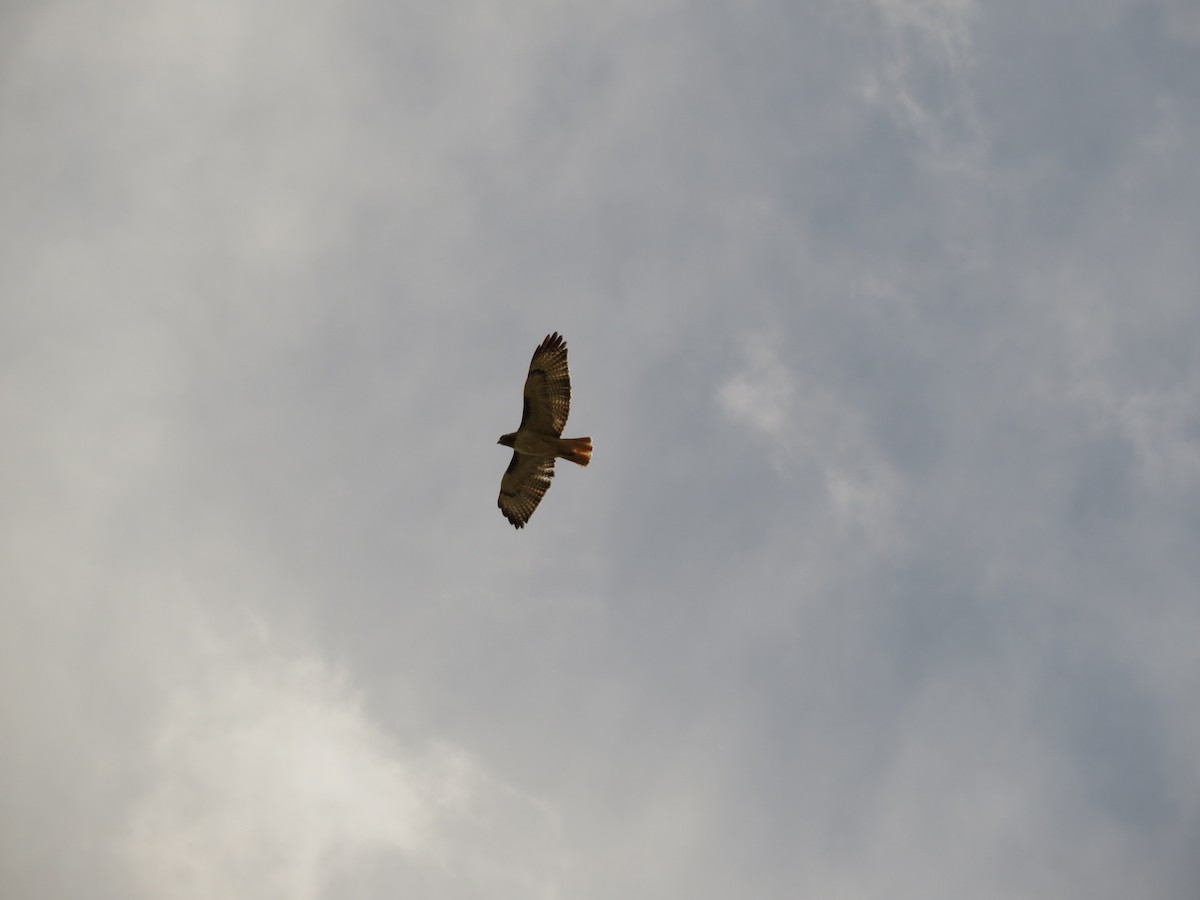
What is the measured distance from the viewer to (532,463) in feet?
102

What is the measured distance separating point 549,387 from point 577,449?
213 cm

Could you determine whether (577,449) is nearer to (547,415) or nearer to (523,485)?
(547,415)

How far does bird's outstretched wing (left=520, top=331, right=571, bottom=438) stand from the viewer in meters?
29.1

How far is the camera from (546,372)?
2916 cm

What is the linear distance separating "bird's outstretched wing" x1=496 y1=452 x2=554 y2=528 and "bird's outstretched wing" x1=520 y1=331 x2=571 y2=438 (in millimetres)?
1548

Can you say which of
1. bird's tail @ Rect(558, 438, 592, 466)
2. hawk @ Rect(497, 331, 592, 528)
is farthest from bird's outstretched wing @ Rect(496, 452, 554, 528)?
bird's tail @ Rect(558, 438, 592, 466)

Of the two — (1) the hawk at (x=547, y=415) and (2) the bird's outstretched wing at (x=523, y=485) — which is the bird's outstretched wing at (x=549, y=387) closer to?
(1) the hawk at (x=547, y=415)

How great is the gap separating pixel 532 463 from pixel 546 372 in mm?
3431

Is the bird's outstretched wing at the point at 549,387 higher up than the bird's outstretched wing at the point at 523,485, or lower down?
higher up

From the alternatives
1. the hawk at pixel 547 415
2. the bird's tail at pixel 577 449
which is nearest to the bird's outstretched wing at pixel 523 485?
the hawk at pixel 547 415

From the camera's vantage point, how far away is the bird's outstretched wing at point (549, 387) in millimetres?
29141

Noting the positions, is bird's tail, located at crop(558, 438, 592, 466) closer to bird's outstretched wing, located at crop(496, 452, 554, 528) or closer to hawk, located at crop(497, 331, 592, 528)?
hawk, located at crop(497, 331, 592, 528)

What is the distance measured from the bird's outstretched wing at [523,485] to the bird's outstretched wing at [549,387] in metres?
→ 1.55

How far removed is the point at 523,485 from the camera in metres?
31.6
